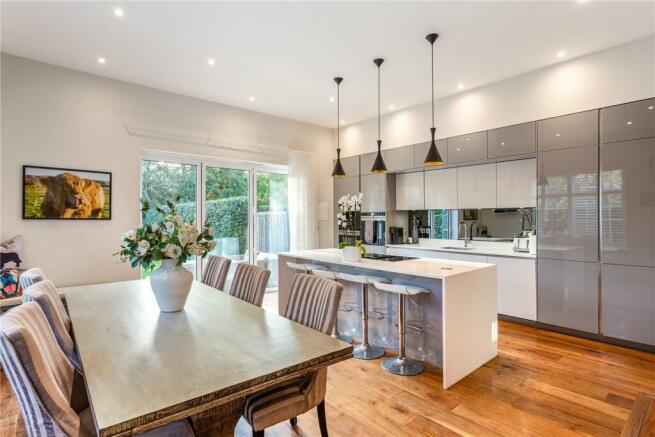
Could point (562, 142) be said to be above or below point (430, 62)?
below

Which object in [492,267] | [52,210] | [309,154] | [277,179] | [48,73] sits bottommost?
[492,267]

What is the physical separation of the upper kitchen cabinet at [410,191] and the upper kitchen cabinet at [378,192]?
10 centimetres

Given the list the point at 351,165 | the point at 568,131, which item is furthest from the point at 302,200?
the point at 568,131

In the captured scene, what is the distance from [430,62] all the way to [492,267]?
2.35 metres

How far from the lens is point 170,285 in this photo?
2049 millimetres

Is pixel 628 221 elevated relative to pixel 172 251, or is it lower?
elevated

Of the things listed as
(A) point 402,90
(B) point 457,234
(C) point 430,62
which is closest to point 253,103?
(A) point 402,90

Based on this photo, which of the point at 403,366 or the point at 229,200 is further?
the point at 229,200

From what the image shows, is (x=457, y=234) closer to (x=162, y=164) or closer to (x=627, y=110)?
(x=627, y=110)

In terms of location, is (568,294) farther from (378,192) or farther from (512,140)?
(378,192)

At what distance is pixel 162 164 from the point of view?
15.6ft

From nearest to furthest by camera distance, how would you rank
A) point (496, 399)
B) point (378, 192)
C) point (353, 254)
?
point (496, 399) < point (353, 254) < point (378, 192)

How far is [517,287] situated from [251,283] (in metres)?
3.27

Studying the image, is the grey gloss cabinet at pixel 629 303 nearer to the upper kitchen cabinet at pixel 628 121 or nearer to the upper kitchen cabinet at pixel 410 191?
the upper kitchen cabinet at pixel 628 121
